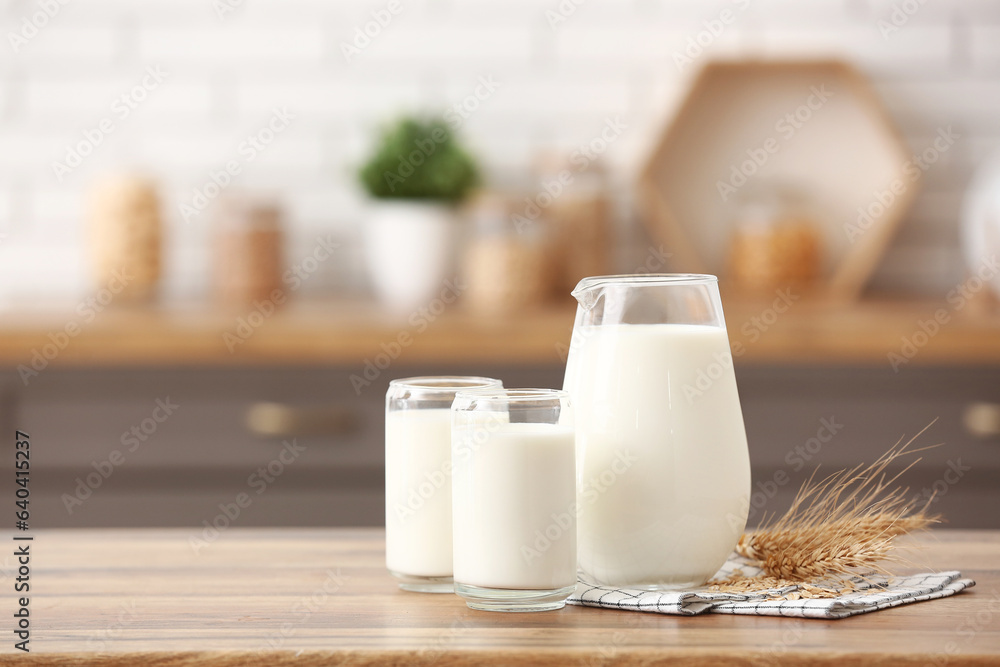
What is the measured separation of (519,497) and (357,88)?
74.3 inches

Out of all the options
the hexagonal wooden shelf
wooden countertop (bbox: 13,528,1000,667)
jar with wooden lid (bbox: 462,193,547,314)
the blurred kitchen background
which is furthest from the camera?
the hexagonal wooden shelf

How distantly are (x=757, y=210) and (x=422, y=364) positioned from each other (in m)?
0.88

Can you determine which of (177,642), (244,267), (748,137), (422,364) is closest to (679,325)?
(177,642)

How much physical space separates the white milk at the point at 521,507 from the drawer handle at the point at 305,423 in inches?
46.5

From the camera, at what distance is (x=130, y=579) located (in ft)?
3.00

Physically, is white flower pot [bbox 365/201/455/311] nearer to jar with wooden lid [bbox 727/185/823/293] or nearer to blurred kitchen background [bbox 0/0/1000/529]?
blurred kitchen background [bbox 0/0/1000/529]

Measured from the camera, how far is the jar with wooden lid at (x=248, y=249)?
2.23 m

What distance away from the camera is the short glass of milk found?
77cm

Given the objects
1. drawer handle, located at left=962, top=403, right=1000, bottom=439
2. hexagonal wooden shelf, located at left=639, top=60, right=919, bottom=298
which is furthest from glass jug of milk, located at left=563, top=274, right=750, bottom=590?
hexagonal wooden shelf, located at left=639, top=60, right=919, bottom=298

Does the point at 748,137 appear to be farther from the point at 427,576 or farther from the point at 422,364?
the point at 427,576

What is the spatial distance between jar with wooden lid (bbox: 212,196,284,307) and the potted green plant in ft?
0.70

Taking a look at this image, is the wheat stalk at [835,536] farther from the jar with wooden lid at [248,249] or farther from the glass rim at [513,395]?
the jar with wooden lid at [248,249]

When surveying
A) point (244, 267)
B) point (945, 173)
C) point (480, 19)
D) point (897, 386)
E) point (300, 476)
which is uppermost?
point (480, 19)

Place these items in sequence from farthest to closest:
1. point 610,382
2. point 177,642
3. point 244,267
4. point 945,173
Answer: point 945,173 → point 244,267 → point 610,382 → point 177,642
